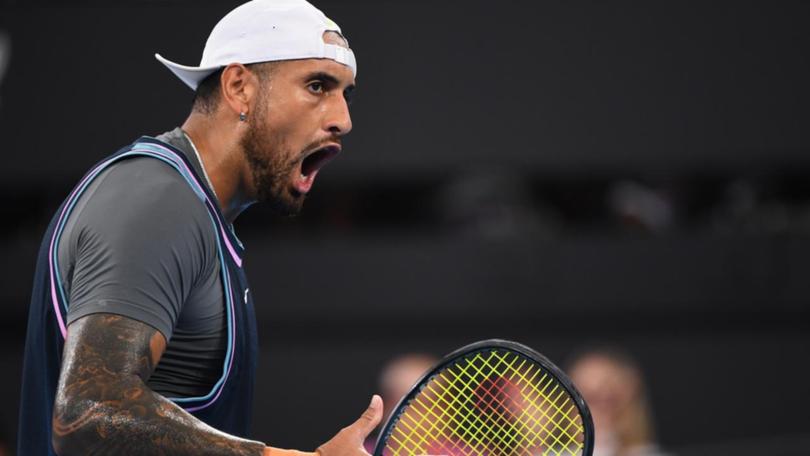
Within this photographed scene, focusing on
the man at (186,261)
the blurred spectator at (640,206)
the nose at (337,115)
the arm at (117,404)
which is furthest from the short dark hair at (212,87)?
the blurred spectator at (640,206)

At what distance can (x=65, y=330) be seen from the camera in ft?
6.59

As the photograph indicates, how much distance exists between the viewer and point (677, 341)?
7695mm

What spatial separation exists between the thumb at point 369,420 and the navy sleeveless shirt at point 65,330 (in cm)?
29

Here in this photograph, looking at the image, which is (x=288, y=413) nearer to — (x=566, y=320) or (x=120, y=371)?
(x=566, y=320)

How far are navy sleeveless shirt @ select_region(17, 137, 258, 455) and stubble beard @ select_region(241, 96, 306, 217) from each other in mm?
124

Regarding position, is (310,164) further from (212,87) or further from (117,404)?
(117,404)

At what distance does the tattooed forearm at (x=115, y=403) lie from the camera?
70.5 inches

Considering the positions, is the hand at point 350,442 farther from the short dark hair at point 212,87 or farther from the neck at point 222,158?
the short dark hair at point 212,87

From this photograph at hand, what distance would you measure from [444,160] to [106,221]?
236 inches

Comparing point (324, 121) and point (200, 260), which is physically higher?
point (324, 121)

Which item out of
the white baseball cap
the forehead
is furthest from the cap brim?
the forehead

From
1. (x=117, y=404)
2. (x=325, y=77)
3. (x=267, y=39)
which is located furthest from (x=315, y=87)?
(x=117, y=404)

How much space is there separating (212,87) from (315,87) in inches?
8.1

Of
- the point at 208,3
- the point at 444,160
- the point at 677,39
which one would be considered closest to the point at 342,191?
the point at 444,160
